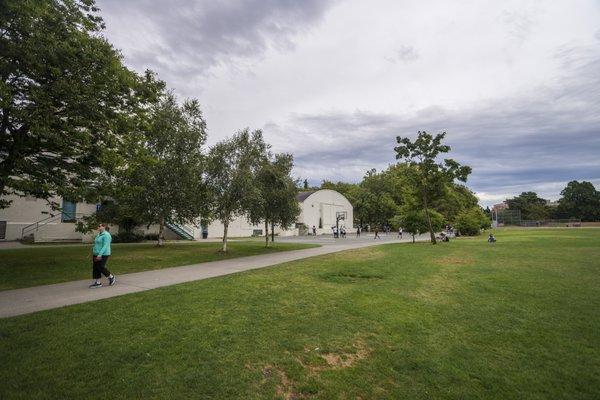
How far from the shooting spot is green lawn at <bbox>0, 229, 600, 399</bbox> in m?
4.40

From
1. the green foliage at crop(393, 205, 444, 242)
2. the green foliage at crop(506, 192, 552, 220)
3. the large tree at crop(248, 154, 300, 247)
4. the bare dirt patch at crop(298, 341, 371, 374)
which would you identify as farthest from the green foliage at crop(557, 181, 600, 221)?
the bare dirt patch at crop(298, 341, 371, 374)

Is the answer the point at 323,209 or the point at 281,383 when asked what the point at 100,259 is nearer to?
the point at 281,383

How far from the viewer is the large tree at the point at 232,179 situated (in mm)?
19234

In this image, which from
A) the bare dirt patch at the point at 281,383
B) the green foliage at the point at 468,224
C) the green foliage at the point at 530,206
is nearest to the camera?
the bare dirt patch at the point at 281,383

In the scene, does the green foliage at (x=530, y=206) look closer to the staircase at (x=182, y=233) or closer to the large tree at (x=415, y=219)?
the large tree at (x=415, y=219)

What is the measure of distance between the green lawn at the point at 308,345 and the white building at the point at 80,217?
8910 mm

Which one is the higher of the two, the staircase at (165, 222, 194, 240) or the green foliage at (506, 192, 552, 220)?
the green foliage at (506, 192, 552, 220)

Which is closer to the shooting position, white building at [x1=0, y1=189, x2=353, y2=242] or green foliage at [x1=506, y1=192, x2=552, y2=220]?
white building at [x1=0, y1=189, x2=353, y2=242]

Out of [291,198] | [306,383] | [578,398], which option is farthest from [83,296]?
[291,198]

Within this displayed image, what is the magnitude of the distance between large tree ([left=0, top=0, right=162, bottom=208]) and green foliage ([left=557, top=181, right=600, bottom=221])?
12618cm

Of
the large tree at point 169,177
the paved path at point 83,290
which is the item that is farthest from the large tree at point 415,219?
the paved path at point 83,290

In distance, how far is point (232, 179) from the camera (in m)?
19.3

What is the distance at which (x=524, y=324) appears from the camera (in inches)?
277

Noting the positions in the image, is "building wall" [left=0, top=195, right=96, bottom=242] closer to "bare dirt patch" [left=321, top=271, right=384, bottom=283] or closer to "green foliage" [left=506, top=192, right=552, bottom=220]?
"bare dirt patch" [left=321, top=271, right=384, bottom=283]
